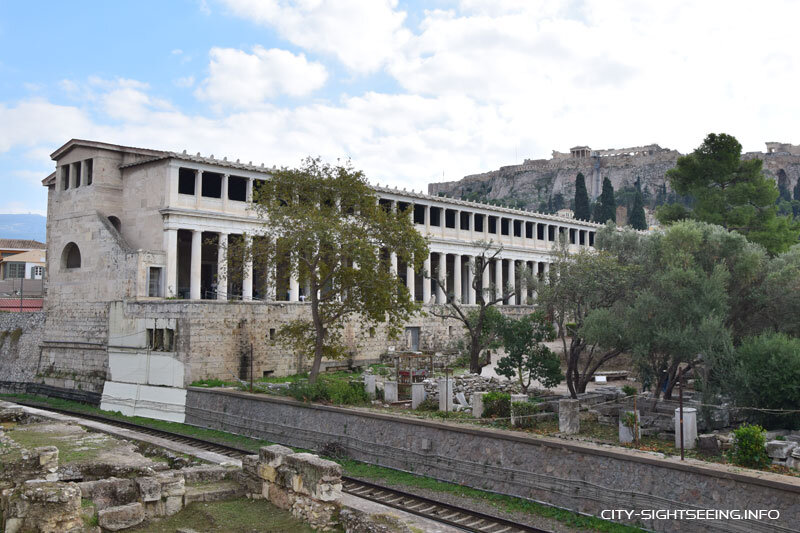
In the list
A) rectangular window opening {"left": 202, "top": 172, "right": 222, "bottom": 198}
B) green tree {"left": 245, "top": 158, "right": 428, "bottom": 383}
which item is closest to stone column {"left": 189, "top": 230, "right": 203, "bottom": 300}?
rectangular window opening {"left": 202, "top": 172, "right": 222, "bottom": 198}

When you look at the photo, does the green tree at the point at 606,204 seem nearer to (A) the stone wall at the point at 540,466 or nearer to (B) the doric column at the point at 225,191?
(B) the doric column at the point at 225,191

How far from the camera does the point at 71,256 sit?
137ft

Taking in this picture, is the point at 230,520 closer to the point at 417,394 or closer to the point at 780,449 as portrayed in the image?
the point at 780,449

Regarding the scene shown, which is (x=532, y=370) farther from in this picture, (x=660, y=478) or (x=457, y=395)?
(x=660, y=478)

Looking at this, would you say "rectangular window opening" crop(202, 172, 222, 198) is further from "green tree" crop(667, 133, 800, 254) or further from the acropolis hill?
the acropolis hill

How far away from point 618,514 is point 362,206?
53.3 ft

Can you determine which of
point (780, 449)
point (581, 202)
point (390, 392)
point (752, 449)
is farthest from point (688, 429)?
point (581, 202)

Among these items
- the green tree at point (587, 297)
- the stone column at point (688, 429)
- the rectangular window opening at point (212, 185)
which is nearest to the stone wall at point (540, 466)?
the stone column at point (688, 429)

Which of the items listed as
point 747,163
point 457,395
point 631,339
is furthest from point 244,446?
point 747,163

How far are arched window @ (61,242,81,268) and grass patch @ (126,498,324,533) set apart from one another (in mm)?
33090

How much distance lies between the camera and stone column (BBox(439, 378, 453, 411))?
2328 cm

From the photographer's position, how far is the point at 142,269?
36.3 meters

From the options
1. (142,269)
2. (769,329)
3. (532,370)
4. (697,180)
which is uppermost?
(697,180)

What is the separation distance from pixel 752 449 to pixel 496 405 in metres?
8.49
